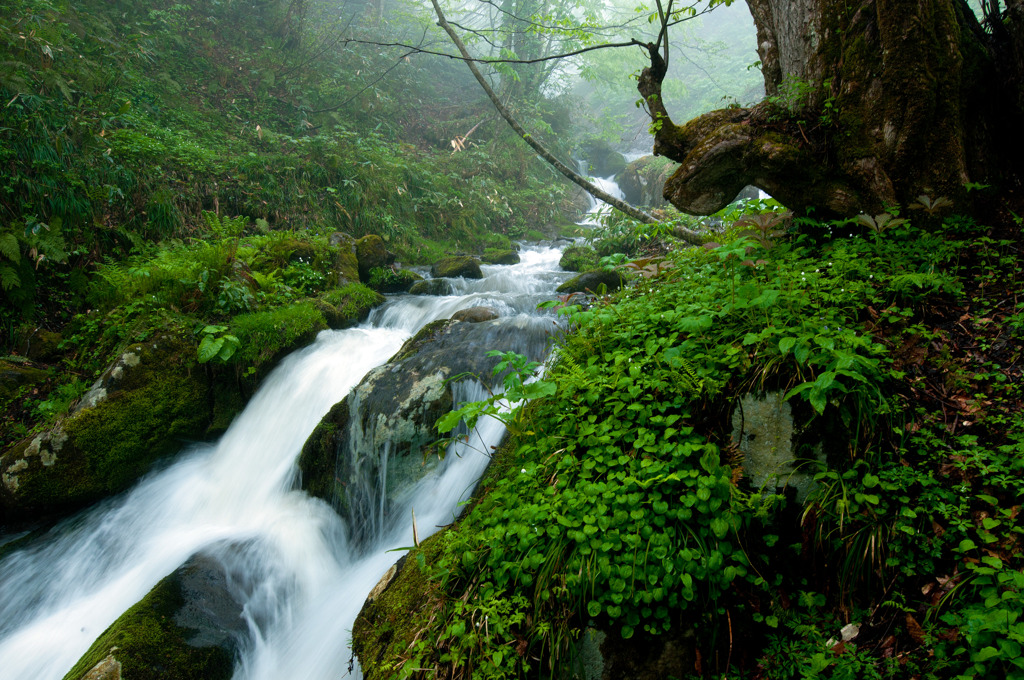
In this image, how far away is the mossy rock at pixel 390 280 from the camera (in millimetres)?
8781

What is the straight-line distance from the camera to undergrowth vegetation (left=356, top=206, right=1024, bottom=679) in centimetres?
183

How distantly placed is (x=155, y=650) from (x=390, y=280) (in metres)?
6.67

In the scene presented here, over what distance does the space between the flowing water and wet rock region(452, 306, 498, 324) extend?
0.74 meters

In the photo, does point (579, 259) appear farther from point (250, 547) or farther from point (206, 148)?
point (250, 547)

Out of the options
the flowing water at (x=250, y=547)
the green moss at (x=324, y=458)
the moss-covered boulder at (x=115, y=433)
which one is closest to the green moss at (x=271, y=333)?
the flowing water at (x=250, y=547)

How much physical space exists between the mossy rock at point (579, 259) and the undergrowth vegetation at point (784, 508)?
725 centimetres

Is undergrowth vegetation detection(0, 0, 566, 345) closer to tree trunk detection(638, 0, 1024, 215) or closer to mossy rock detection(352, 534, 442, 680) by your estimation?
mossy rock detection(352, 534, 442, 680)

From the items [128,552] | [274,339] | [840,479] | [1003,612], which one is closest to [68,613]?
[128,552]

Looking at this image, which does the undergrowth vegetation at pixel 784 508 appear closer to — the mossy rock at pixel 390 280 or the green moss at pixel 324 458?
the green moss at pixel 324 458

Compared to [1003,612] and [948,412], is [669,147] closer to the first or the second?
[948,412]

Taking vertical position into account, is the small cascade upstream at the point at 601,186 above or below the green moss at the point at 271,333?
above

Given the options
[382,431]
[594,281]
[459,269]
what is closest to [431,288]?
[459,269]

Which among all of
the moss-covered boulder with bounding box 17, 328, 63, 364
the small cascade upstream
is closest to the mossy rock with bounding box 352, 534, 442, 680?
the moss-covered boulder with bounding box 17, 328, 63, 364

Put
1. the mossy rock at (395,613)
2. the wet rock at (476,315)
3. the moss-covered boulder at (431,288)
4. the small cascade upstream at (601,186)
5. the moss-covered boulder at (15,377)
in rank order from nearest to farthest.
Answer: the mossy rock at (395,613)
the moss-covered boulder at (15,377)
the wet rock at (476,315)
the moss-covered boulder at (431,288)
the small cascade upstream at (601,186)
